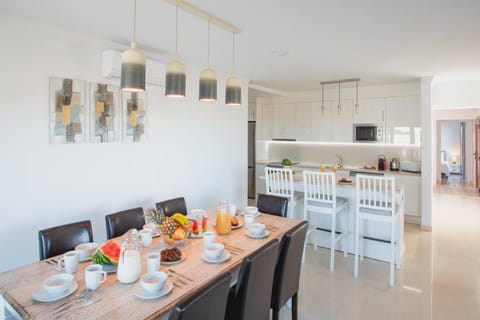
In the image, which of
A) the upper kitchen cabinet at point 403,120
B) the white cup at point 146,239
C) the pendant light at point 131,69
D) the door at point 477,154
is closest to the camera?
the pendant light at point 131,69

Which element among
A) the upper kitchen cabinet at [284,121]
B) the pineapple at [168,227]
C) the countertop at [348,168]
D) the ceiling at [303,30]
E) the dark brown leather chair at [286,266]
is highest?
the ceiling at [303,30]

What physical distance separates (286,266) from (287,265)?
0.01 m

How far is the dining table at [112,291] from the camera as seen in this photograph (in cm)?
135

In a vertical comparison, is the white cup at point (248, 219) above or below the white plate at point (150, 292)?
above

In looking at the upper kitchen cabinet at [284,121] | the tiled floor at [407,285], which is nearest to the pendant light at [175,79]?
the tiled floor at [407,285]

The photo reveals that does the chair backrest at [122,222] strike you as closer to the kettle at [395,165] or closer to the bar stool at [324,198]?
the bar stool at [324,198]

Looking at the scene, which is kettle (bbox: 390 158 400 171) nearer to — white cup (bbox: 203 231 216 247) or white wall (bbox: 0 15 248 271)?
white wall (bbox: 0 15 248 271)

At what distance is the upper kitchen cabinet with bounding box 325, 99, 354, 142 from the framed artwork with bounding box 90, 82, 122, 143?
439 cm

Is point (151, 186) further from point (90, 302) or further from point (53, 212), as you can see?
point (90, 302)

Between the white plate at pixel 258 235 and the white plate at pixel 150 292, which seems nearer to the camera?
the white plate at pixel 150 292

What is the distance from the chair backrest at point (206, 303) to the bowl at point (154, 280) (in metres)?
0.31

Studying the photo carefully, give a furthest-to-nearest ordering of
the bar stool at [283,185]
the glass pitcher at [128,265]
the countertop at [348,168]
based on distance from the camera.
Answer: the countertop at [348,168] → the bar stool at [283,185] → the glass pitcher at [128,265]

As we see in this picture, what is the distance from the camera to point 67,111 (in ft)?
9.61

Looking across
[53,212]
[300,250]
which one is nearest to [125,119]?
[53,212]
